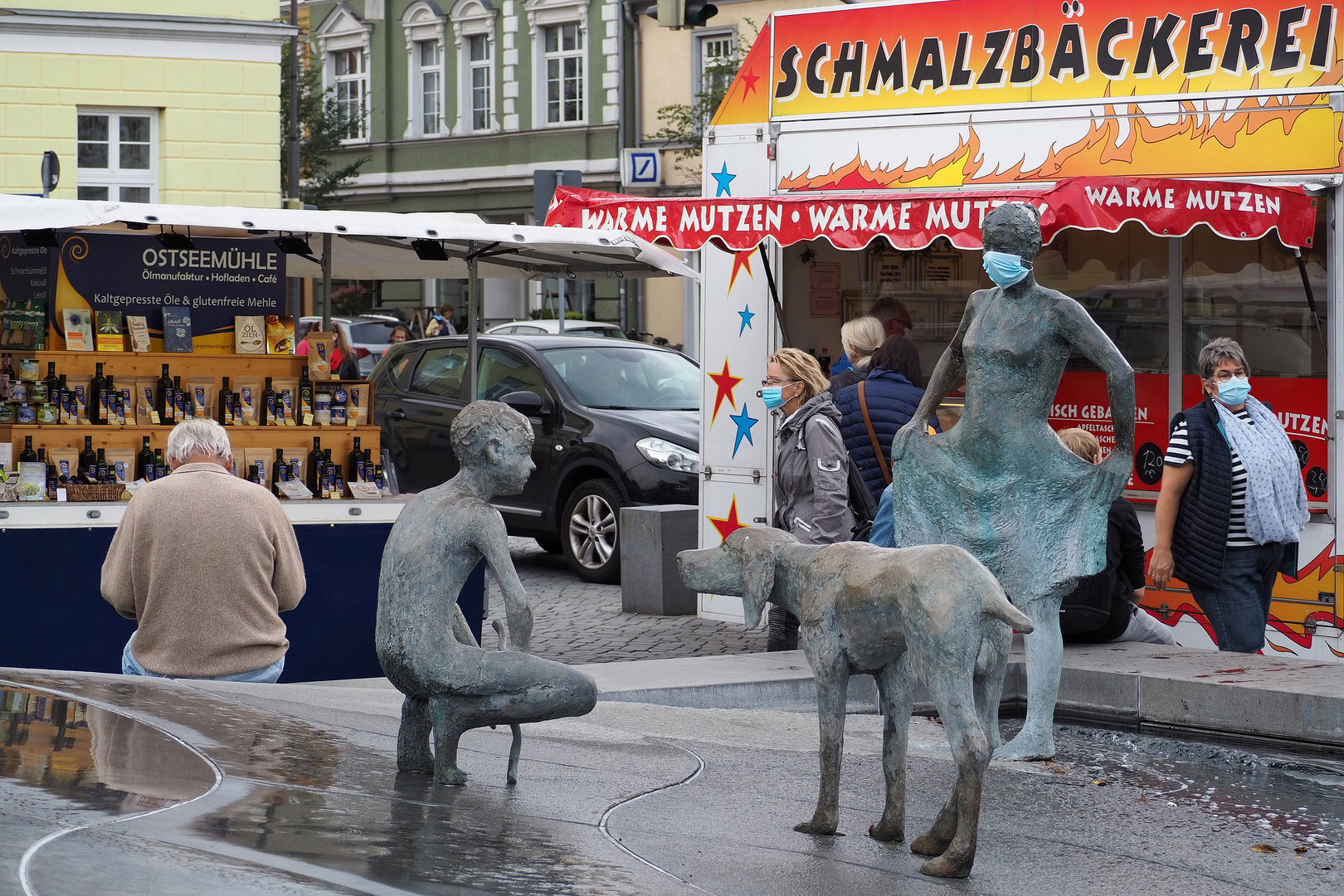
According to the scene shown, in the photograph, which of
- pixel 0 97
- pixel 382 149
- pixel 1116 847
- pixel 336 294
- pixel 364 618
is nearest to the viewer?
pixel 1116 847

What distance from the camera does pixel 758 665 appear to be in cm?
757

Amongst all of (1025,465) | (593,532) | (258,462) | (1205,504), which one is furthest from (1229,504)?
(593,532)

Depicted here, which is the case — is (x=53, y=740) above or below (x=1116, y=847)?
above

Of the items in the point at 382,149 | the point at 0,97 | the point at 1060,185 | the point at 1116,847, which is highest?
the point at 382,149

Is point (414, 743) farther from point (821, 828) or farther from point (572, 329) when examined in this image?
point (572, 329)

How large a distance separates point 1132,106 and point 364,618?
15.4ft

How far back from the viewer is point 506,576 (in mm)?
4375

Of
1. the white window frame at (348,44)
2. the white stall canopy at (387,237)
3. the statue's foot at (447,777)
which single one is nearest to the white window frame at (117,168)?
the white stall canopy at (387,237)

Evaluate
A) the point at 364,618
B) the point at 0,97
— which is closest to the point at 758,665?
the point at 364,618

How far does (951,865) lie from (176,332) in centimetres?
630

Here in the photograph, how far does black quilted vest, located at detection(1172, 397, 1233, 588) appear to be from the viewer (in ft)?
24.4

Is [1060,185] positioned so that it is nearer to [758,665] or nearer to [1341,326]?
[1341,326]

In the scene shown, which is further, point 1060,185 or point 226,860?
point 1060,185

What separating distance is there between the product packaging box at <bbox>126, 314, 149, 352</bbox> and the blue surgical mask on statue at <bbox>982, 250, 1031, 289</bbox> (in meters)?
4.95
